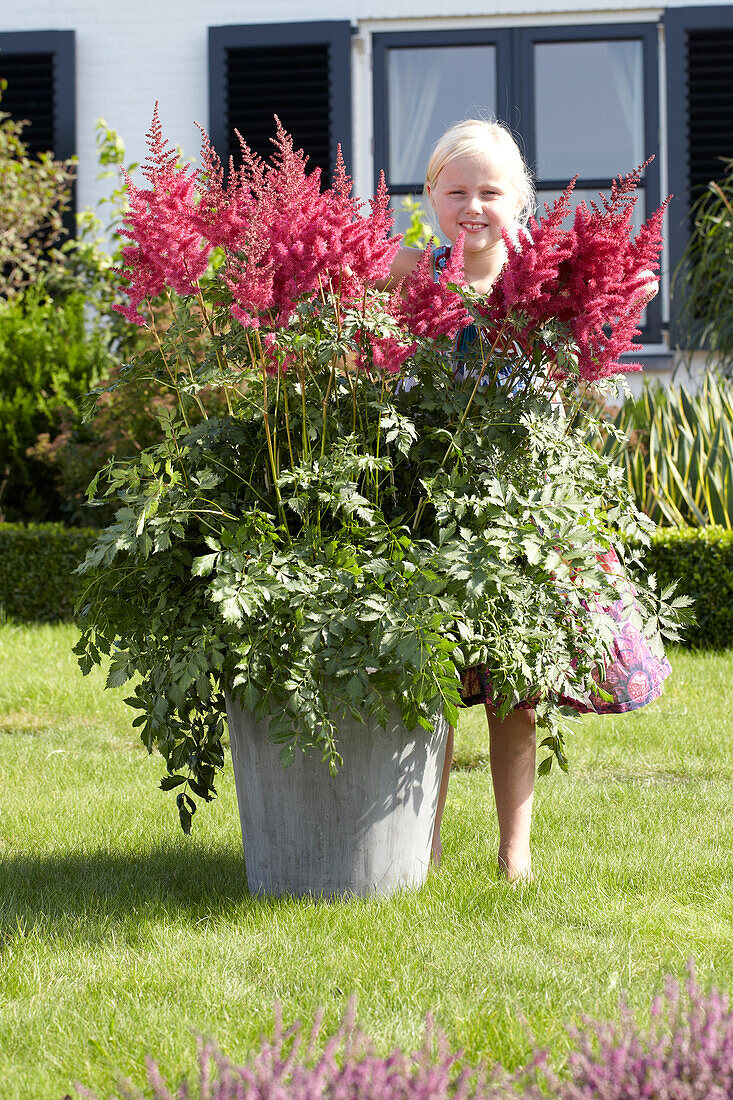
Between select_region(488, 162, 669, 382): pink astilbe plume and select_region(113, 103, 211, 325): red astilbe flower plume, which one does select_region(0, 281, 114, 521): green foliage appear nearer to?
select_region(113, 103, 211, 325): red astilbe flower plume

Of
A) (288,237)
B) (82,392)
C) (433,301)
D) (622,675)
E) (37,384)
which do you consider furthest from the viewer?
(37,384)

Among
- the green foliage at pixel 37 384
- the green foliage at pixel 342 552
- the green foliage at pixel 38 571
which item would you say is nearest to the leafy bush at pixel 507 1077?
the green foliage at pixel 342 552

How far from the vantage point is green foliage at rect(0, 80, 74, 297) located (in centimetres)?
730

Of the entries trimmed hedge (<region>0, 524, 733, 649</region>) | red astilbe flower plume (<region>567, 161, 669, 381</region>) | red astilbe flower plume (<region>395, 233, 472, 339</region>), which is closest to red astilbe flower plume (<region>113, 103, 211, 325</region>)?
red astilbe flower plume (<region>395, 233, 472, 339</region>)

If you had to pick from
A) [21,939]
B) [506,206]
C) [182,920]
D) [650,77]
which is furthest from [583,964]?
[650,77]

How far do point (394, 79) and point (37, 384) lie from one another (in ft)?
11.9

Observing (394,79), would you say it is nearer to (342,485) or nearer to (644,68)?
(644,68)

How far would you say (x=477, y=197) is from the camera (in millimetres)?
2523

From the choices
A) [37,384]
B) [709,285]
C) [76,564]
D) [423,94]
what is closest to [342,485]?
[76,564]

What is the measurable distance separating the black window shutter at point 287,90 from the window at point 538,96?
0.41 meters

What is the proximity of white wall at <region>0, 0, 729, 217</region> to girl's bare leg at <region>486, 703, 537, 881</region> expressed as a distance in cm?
651

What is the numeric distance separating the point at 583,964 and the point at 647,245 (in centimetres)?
134

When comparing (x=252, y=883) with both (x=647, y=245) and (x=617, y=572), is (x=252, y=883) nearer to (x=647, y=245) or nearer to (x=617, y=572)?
(x=617, y=572)

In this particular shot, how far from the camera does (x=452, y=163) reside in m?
2.54
